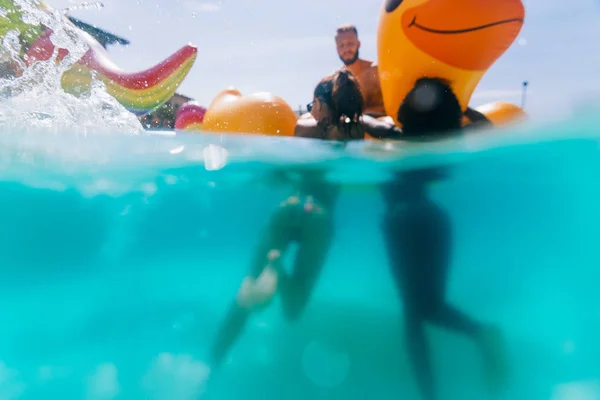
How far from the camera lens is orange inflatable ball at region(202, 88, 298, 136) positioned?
3.50 m

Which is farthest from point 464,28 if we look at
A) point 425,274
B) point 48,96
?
point 48,96

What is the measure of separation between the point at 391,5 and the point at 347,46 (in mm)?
908

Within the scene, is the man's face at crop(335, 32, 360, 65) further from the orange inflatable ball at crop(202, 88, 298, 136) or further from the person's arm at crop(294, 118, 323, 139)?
the person's arm at crop(294, 118, 323, 139)

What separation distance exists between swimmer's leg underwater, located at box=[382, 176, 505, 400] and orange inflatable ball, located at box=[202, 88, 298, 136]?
4.74 feet

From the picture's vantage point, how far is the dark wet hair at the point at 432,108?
105 inches

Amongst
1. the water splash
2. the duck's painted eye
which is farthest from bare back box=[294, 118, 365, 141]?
the water splash

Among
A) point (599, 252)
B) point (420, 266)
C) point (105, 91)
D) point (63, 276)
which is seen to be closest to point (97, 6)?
point (105, 91)

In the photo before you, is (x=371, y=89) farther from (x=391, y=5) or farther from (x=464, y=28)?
(x=464, y=28)

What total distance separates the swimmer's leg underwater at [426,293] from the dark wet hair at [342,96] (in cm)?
107

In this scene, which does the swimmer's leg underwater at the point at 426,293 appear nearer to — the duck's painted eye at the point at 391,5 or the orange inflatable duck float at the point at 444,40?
the orange inflatable duck float at the point at 444,40

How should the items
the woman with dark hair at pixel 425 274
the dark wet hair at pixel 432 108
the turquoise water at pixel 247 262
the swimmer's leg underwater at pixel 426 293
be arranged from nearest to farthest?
the dark wet hair at pixel 432 108
the woman with dark hair at pixel 425 274
the swimmer's leg underwater at pixel 426 293
the turquoise water at pixel 247 262

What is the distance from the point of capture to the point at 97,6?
313cm

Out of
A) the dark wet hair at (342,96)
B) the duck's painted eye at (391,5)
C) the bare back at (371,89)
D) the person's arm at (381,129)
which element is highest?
the duck's painted eye at (391,5)

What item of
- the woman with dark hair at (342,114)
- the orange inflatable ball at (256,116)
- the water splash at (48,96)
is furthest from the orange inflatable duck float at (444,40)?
the water splash at (48,96)
